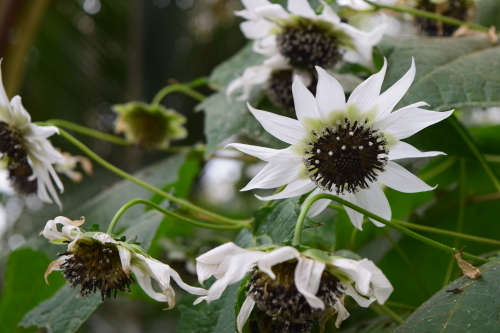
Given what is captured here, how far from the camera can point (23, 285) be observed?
0.88 meters

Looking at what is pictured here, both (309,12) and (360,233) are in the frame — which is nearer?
(309,12)

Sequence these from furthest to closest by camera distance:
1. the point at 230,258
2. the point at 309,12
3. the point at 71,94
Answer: the point at 71,94
the point at 309,12
the point at 230,258

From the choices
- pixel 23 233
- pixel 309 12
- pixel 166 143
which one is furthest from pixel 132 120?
pixel 23 233

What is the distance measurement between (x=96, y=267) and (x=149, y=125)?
0.59 metres

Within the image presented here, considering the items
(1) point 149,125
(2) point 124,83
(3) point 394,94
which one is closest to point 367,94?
(3) point 394,94

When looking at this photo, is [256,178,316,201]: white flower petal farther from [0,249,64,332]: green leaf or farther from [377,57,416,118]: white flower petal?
[0,249,64,332]: green leaf

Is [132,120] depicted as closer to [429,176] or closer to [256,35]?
[256,35]

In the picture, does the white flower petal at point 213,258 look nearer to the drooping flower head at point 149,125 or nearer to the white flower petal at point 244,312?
the white flower petal at point 244,312

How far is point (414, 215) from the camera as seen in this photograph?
0.93m

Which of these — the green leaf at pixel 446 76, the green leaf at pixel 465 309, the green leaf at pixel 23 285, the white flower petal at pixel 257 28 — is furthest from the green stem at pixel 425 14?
the green leaf at pixel 23 285

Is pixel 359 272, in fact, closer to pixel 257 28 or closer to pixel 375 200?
pixel 375 200

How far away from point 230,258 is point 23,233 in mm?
1887

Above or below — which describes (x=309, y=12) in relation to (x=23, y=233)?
above

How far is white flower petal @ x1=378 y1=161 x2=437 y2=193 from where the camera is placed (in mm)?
548
